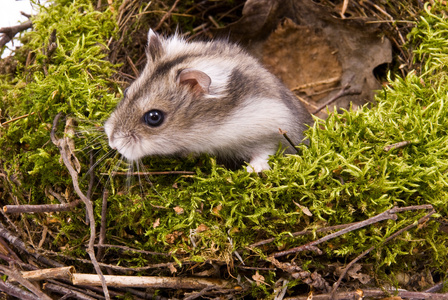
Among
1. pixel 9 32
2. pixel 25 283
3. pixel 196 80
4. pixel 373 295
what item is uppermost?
pixel 9 32

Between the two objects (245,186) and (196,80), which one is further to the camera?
(196,80)

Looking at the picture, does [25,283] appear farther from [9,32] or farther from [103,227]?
[9,32]

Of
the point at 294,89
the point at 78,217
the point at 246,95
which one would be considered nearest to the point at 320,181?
the point at 246,95

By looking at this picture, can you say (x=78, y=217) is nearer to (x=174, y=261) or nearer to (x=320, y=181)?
(x=174, y=261)

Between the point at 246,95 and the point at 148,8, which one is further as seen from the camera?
the point at 148,8

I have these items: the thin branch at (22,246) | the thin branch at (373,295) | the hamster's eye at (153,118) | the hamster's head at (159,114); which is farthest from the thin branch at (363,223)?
the thin branch at (22,246)

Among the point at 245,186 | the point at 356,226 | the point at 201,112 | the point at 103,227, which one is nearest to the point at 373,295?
the point at 356,226
